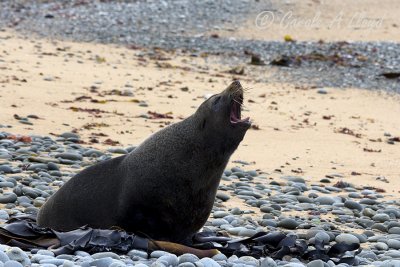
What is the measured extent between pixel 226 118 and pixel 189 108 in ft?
27.3

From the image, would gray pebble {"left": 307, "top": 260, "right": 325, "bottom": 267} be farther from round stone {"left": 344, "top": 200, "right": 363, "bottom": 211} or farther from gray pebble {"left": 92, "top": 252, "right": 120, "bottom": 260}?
round stone {"left": 344, "top": 200, "right": 363, "bottom": 211}

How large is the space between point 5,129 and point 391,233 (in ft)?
18.6

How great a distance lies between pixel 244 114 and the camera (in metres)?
15.0

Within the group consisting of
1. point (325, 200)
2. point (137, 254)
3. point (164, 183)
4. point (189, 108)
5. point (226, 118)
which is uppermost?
point (226, 118)

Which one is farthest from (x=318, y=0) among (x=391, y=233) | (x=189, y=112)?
(x=391, y=233)

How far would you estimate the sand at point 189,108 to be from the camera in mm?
11672

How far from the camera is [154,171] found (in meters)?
6.48

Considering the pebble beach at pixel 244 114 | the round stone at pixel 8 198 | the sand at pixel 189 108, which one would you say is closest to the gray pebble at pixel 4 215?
the pebble beach at pixel 244 114

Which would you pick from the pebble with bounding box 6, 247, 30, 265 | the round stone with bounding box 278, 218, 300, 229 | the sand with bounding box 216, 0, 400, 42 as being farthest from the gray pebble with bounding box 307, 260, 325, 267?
the sand with bounding box 216, 0, 400, 42

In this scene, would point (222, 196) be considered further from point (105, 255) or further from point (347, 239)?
point (105, 255)

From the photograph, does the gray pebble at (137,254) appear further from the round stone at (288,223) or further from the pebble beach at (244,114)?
the round stone at (288,223)

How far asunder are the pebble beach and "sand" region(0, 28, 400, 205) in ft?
0.14

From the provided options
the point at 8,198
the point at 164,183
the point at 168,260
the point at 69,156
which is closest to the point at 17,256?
the point at 168,260

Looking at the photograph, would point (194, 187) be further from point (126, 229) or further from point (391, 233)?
point (391, 233)
